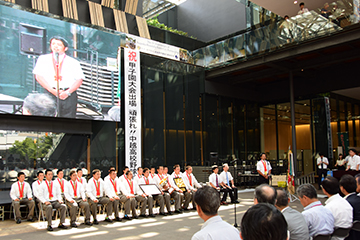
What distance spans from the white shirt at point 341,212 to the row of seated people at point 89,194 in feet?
19.4

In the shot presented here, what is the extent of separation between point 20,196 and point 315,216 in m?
8.10

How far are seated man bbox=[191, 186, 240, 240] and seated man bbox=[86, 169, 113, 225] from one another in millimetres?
6333

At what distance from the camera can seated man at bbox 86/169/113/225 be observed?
7805 mm

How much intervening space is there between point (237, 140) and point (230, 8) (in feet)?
23.9

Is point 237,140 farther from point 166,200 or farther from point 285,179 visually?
point 166,200

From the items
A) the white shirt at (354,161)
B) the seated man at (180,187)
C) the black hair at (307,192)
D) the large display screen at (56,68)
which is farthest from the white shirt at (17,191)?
the white shirt at (354,161)

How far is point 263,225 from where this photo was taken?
1354 mm

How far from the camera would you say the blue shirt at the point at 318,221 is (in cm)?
309

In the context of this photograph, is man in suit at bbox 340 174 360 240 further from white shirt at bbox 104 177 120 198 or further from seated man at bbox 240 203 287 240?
white shirt at bbox 104 177 120 198

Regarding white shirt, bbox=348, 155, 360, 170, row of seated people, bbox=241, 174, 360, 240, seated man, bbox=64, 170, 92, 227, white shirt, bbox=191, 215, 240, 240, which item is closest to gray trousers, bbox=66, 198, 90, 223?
seated man, bbox=64, 170, 92, 227

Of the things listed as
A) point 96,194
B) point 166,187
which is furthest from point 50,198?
point 166,187

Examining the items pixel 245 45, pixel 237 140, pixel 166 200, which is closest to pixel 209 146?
pixel 237 140

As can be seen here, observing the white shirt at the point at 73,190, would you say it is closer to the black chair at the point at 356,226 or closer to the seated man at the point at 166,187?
the seated man at the point at 166,187

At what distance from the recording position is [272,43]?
12.0 meters
